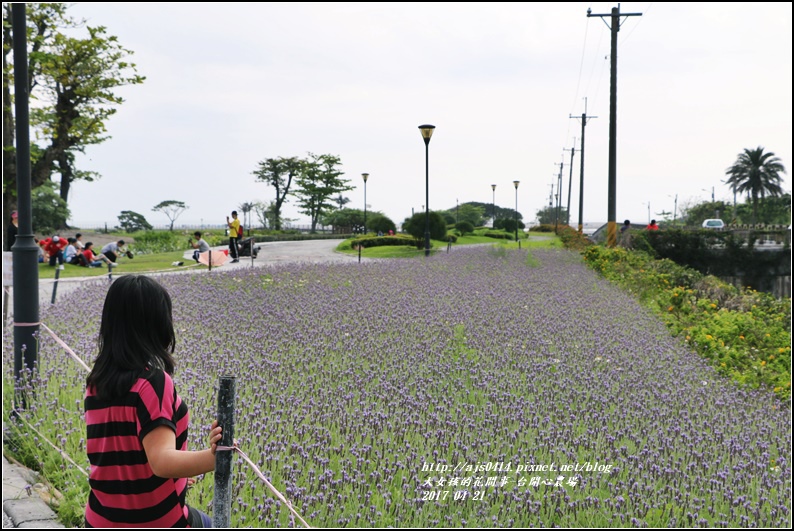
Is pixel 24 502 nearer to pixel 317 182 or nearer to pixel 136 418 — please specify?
pixel 136 418

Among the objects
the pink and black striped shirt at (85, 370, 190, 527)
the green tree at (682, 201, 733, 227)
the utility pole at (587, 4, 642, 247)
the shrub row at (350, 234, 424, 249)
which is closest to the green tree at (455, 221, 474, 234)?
the shrub row at (350, 234, 424, 249)

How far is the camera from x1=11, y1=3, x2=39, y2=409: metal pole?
566 cm

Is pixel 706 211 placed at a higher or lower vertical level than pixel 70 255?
higher

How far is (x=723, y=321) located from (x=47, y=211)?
39.3m

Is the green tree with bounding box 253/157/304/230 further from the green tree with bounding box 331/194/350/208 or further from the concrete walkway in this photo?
the concrete walkway

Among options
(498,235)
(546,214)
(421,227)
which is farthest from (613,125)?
(546,214)

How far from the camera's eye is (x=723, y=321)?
9914mm

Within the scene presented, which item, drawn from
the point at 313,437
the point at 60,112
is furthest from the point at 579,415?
the point at 60,112

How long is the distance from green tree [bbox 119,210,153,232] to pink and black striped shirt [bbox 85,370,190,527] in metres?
72.8

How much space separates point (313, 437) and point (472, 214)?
86.6 metres

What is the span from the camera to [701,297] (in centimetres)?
1318

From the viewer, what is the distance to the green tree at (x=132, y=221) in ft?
234

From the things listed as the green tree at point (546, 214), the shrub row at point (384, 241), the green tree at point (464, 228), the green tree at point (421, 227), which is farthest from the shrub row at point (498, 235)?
the green tree at point (546, 214)

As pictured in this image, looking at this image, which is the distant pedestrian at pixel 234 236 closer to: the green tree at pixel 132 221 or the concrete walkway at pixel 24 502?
the concrete walkway at pixel 24 502
